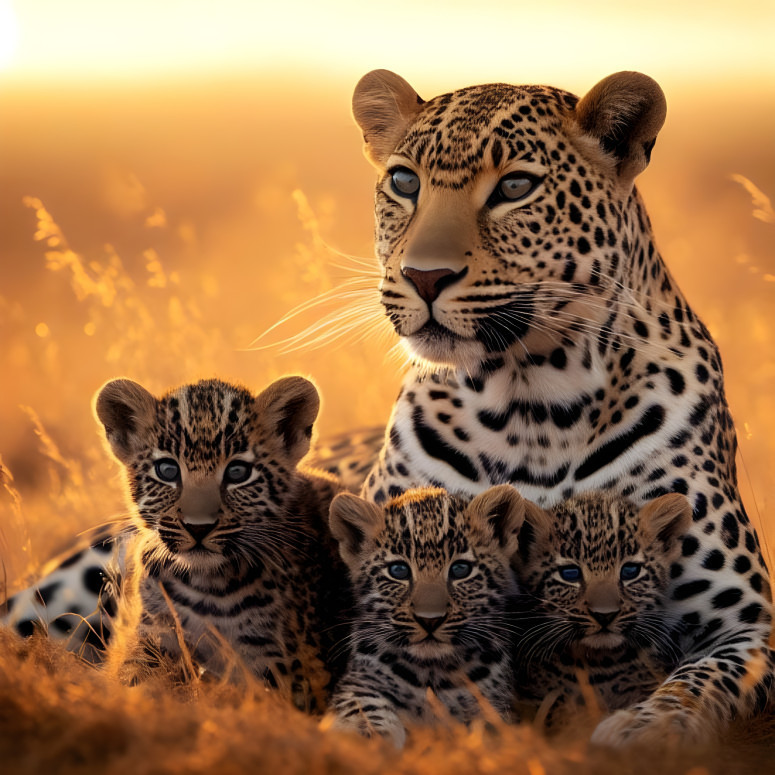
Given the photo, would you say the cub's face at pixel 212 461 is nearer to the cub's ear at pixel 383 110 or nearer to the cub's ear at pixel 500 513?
the cub's ear at pixel 500 513

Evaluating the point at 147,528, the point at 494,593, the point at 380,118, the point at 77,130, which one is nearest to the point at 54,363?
the point at 380,118

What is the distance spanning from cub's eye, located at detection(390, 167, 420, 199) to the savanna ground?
397mm

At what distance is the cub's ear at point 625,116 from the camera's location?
211 inches

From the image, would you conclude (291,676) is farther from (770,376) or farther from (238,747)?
(770,376)

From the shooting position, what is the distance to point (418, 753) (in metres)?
3.64

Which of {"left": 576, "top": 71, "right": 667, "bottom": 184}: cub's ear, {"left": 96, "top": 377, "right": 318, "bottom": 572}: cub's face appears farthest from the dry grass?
{"left": 576, "top": 71, "right": 667, "bottom": 184}: cub's ear

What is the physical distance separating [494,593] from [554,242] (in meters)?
1.53

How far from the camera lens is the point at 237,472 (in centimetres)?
489

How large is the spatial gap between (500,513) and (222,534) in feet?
3.34

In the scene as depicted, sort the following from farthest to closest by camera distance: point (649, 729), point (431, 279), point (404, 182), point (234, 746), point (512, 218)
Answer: point (404, 182) → point (512, 218) → point (431, 279) → point (649, 729) → point (234, 746)

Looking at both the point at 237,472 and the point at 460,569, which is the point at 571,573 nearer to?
the point at 460,569

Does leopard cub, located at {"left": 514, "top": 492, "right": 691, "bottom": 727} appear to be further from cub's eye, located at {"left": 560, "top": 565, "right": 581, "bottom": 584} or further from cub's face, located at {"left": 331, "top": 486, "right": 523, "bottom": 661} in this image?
cub's face, located at {"left": 331, "top": 486, "right": 523, "bottom": 661}

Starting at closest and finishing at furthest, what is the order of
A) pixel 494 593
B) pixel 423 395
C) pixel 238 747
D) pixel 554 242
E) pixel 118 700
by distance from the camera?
pixel 238 747 < pixel 118 700 < pixel 494 593 < pixel 554 242 < pixel 423 395

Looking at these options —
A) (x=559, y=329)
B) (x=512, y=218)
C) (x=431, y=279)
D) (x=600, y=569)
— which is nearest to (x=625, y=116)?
(x=512, y=218)
